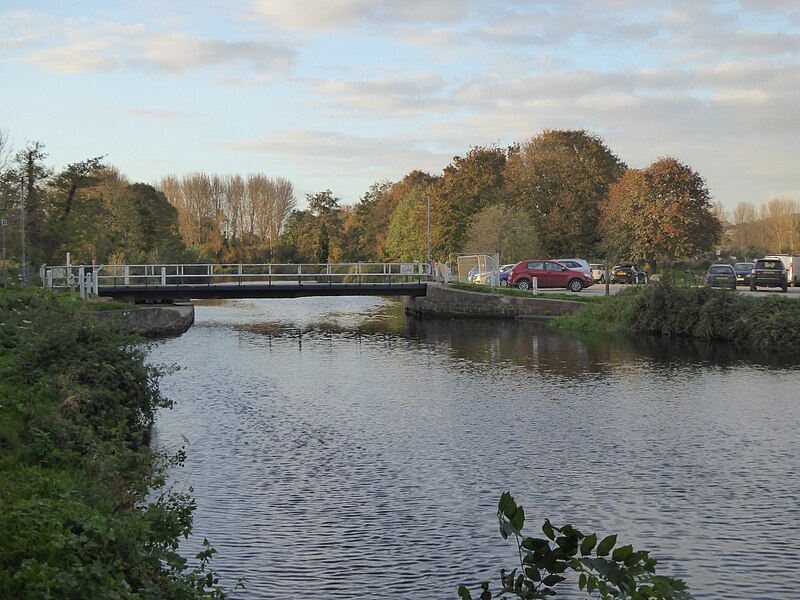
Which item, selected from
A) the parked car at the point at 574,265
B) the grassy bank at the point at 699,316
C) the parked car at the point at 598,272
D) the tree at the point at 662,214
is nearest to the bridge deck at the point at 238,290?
the parked car at the point at 574,265

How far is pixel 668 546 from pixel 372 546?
3.20 metres

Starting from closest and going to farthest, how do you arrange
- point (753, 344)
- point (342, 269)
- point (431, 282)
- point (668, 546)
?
1. point (668, 546)
2. point (753, 344)
3. point (431, 282)
4. point (342, 269)

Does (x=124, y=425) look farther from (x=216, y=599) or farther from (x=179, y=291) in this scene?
(x=179, y=291)

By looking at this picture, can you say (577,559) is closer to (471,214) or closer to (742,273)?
(742,273)

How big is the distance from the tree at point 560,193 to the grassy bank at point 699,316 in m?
31.5

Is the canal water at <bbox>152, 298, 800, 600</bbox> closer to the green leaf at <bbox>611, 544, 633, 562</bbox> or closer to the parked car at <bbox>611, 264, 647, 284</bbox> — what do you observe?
the green leaf at <bbox>611, 544, 633, 562</bbox>

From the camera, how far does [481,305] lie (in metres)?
45.4

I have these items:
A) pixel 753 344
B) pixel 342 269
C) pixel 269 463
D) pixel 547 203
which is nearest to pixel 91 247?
pixel 342 269

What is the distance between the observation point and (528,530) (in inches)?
435

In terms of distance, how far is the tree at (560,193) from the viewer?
2776 inches

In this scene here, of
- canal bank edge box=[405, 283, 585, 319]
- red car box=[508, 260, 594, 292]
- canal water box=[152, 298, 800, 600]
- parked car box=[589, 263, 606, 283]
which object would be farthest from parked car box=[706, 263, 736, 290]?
canal water box=[152, 298, 800, 600]

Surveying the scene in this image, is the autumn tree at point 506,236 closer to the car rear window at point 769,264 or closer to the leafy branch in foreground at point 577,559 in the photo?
the car rear window at point 769,264

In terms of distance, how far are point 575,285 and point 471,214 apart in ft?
82.6

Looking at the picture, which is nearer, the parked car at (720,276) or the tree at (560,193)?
the parked car at (720,276)
